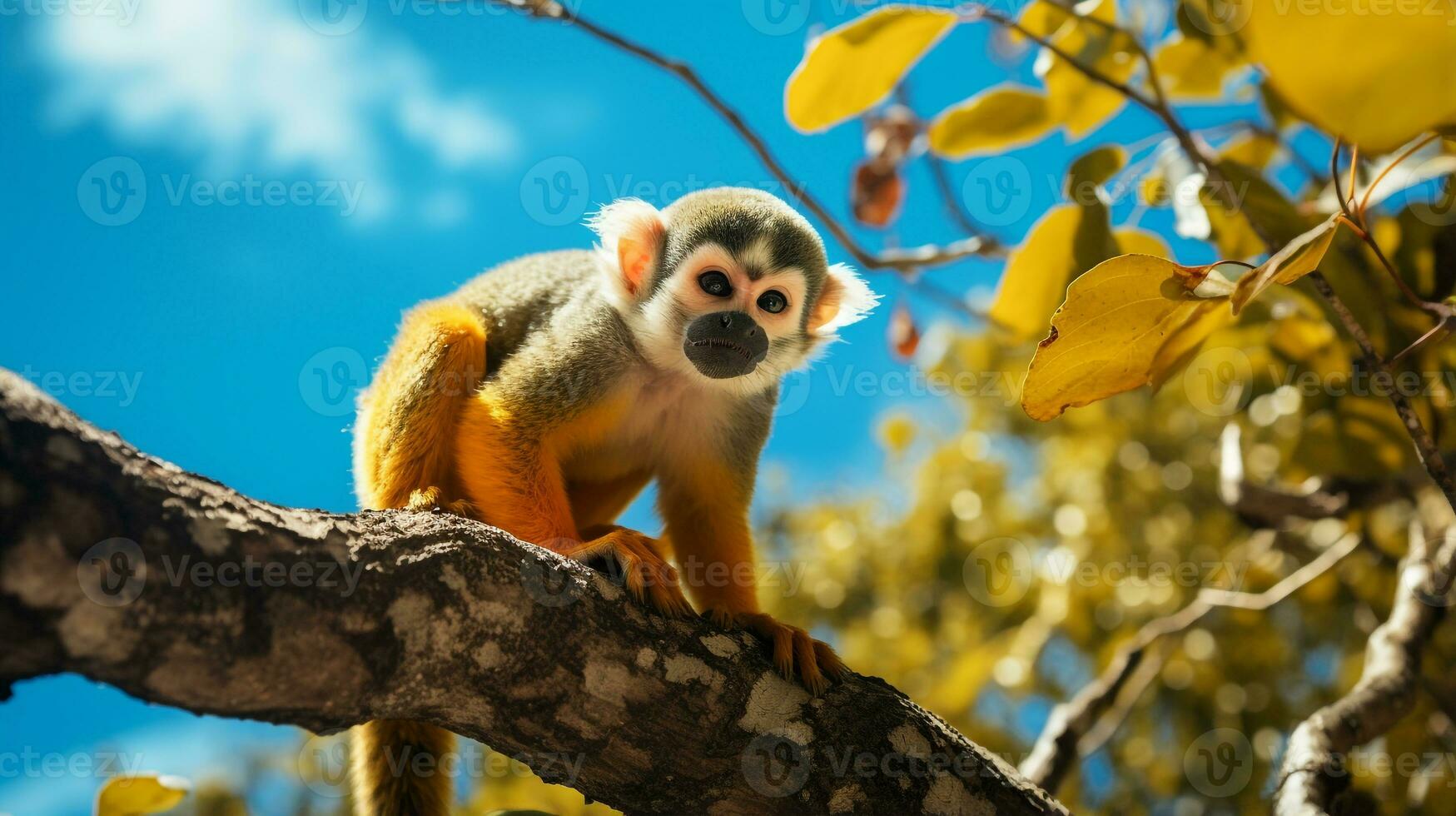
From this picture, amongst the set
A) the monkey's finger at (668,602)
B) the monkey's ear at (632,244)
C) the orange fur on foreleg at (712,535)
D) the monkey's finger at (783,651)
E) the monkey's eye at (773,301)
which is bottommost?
the monkey's finger at (783,651)

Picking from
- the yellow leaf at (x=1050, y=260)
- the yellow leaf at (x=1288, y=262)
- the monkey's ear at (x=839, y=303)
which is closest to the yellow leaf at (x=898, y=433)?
the monkey's ear at (x=839, y=303)

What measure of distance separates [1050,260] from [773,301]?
83cm

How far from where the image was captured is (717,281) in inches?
117

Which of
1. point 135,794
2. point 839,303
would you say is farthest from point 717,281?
point 135,794

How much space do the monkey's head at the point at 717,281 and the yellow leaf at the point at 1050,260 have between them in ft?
2.30

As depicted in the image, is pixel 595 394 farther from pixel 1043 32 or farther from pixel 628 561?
pixel 1043 32

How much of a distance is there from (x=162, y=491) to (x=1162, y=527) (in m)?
4.40

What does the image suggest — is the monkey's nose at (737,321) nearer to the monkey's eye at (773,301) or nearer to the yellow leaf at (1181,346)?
the monkey's eye at (773,301)

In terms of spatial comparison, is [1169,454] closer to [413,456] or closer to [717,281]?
[717,281]

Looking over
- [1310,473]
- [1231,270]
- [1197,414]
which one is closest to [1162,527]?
[1197,414]

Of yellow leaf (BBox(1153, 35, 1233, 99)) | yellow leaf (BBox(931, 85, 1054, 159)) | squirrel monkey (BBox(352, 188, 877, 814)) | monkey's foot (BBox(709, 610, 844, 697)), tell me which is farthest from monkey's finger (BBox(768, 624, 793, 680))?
yellow leaf (BBox(1153, 35, 1233, 99))

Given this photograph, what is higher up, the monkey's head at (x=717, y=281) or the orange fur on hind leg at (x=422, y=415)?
the monkey's head at (x=717, y=281)

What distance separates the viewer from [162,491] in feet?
4.21

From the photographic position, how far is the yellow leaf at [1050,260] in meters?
2.51
